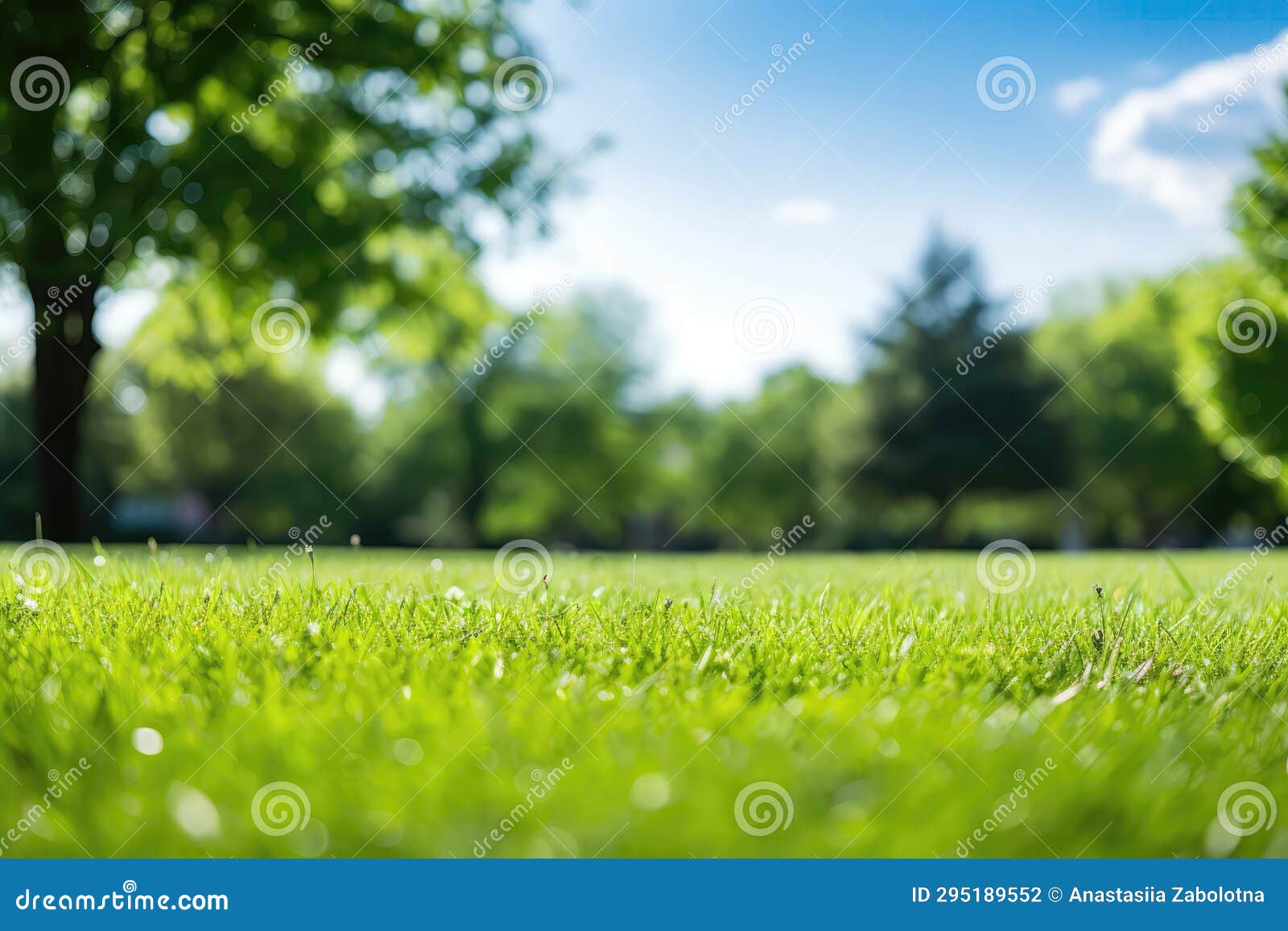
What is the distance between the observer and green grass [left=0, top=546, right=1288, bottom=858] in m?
1.83

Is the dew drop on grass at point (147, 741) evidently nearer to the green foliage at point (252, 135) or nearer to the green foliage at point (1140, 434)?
the green foliage at point (252, 135)

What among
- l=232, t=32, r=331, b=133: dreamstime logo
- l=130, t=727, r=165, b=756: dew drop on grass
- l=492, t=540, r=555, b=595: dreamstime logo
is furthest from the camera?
l=232, t=32, r=331, b=133: dreamstime logo

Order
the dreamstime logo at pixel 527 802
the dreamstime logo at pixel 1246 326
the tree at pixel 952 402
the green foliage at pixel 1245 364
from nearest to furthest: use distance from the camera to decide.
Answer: the dreamstime logo at pixel 527 802
the green foliage at pixel 1245 364
the dreamstime logo at pixel 1246 326
the tree at pixel 952 402

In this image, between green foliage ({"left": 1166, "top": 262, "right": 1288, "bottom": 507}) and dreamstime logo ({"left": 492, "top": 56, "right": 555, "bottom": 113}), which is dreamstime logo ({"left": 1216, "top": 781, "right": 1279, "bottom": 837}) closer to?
dreamstime logo ({"left": 492, "top": 56, "right": 555, "bottom": 113})

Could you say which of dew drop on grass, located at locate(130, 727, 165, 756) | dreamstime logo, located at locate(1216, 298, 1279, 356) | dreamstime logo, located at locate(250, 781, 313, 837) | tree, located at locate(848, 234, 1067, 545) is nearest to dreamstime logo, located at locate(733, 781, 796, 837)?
dreamstime logo, located at locate(250, 781, 313, 837)

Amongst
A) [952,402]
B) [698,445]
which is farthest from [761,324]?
[698,445]

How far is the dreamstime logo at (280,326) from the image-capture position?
41.7 ft

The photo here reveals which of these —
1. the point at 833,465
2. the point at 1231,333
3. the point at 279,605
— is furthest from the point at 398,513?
the point at 279,605

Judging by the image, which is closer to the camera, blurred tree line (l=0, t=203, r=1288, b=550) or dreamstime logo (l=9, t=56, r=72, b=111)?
→ dreamstime logo (l=9, t=56, r=72, b=111)

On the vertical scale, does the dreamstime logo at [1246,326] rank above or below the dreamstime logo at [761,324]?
above

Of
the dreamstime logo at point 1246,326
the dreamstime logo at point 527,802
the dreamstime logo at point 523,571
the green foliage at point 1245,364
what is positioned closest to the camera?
the dreamstime logo at point 527,802

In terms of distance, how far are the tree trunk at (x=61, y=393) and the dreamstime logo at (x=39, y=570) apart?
6.32m

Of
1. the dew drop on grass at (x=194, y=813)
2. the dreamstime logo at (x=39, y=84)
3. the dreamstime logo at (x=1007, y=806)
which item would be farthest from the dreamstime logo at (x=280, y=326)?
the dreamstime logo at (x=1007, y=806)

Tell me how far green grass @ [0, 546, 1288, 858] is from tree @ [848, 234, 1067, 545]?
32370 mm
